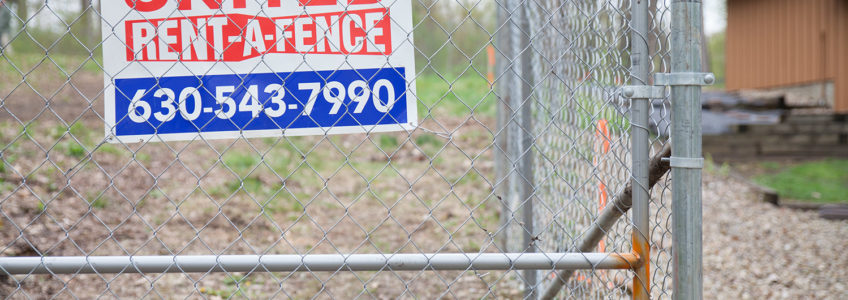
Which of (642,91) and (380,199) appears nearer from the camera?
(642,91)

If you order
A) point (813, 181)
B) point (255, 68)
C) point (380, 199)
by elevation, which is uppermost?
point (255, 68)

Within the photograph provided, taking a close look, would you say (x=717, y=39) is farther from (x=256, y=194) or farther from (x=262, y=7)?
(x=262, y=7)

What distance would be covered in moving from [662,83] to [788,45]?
13.2 m

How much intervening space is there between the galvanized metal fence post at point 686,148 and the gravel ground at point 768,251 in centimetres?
257

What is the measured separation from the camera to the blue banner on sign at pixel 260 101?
1871mm

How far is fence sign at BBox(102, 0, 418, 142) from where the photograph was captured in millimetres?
1871

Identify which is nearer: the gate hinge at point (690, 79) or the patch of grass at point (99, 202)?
the gate hinge at point (690, 79)

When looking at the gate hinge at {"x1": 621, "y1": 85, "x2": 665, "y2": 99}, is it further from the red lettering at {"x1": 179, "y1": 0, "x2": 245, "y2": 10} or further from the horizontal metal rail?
the red lettering at {"x1": 179, "y1": 0, "x2": 245, "y2": 10}

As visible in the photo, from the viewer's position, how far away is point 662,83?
1656mm

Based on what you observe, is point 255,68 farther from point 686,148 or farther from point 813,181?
point 813,181

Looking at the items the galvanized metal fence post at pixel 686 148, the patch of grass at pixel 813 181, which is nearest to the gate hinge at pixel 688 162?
the galvanized metal fence post at pixel 686 148

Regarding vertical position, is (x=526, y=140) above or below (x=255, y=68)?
below

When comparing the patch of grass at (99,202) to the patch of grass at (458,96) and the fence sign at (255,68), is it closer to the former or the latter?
the fence sign at (255,68)

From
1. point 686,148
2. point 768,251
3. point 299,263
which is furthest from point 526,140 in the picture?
Answer: point 768,251
